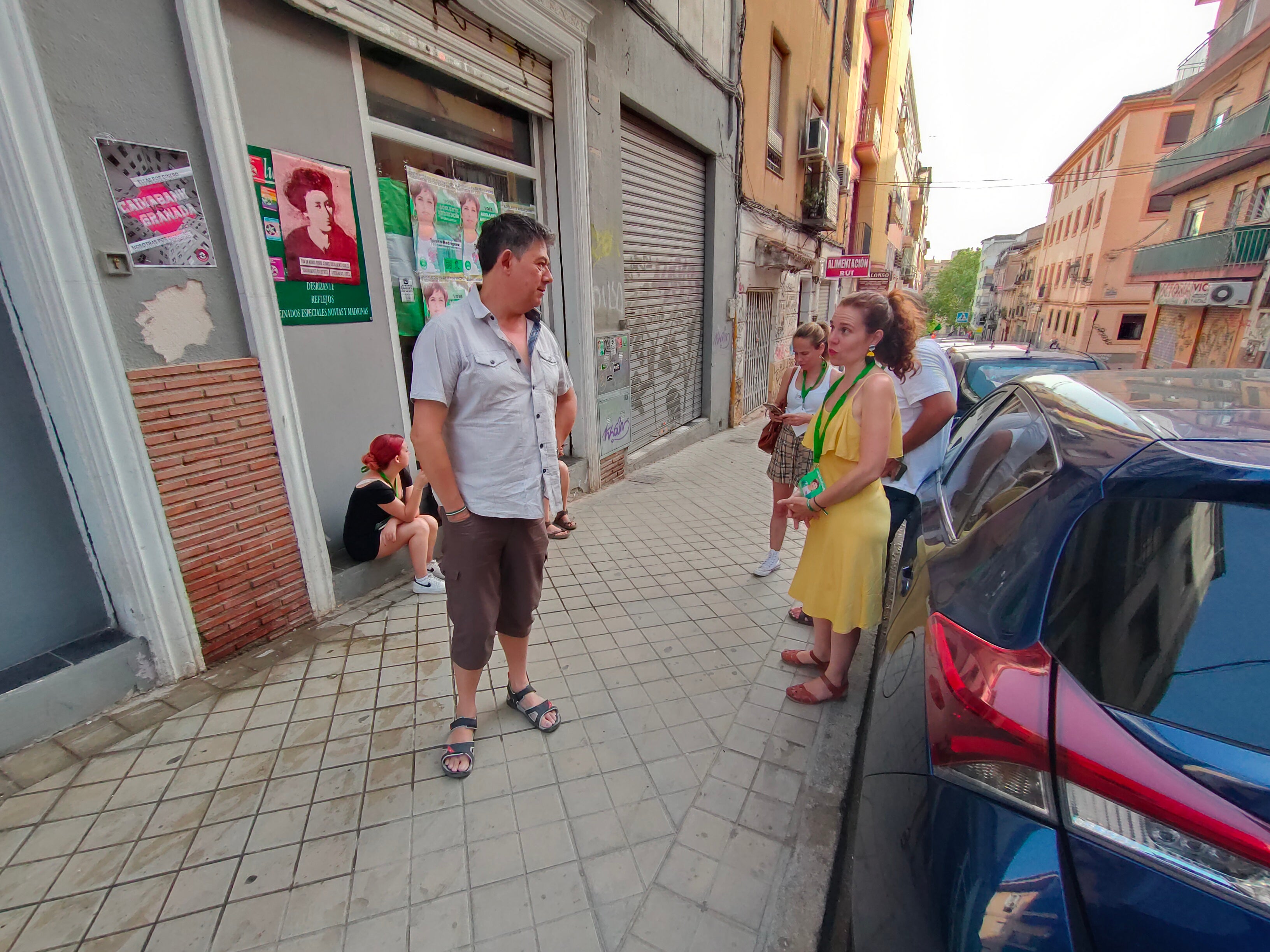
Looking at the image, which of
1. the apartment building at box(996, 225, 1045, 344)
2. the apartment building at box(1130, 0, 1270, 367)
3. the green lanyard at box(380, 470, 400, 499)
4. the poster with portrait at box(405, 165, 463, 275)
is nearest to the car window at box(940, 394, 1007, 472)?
the green lanyard at box(380, 470, 400, 499)

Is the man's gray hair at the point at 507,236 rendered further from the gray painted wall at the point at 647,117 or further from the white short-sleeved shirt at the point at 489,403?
the gray painted wall at the point at 647,117

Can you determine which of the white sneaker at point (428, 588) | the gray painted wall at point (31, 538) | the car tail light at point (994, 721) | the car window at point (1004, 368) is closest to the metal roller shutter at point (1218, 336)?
Answer: the car window at point (1004, 368)

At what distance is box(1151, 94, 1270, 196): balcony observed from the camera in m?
16.2

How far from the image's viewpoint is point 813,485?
267 cm

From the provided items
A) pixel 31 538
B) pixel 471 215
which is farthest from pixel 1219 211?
pixel 31 538

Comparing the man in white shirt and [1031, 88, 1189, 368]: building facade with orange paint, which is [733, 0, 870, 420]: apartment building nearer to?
the man in white shirt

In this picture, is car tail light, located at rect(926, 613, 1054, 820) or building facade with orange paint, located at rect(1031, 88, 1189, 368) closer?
car tail light, located at rect(926, 613, 1054, 820)

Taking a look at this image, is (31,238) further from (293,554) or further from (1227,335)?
(1227,335)

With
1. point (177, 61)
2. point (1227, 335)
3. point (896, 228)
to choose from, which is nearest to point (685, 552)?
point (177, 61)

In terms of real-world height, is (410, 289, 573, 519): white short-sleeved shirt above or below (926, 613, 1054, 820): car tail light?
above

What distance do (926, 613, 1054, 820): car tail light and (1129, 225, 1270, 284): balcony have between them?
76.5 feet

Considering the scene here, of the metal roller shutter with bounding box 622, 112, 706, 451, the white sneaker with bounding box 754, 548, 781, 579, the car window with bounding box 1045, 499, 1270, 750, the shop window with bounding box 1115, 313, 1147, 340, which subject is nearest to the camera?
the car window with bounding box 1045, 499, 1270, 750

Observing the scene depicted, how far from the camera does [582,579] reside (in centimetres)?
407

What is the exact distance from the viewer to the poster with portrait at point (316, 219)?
3.15 meters
